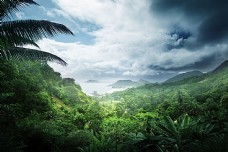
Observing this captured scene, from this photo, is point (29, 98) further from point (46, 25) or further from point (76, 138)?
point (46, 25)

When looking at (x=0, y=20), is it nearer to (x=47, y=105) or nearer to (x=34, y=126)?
(x=34, y=126)

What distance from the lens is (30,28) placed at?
6.54 metres

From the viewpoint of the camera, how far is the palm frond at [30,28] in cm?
632

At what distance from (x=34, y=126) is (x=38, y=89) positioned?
24.5ft

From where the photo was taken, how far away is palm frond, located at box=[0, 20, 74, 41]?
6.32 m

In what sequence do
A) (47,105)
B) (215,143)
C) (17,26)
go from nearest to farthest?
(215,143)
(17,26)
(47,105)

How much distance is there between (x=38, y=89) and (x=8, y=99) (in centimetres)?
404

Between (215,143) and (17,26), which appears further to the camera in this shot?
(17,26)

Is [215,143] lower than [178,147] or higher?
higher

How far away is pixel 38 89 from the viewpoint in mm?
17234

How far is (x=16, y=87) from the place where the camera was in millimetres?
13539

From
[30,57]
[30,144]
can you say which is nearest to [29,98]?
[30,144]

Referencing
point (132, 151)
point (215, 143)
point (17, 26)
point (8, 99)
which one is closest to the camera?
point (215, 143)

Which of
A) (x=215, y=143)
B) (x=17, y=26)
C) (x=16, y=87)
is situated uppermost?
(x=17, y=26)
